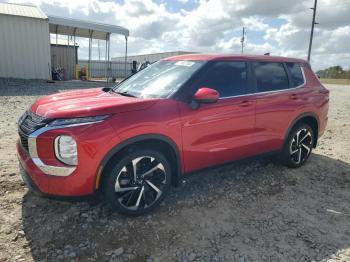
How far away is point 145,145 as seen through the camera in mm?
3451

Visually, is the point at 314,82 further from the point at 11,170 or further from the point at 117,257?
the point at 11,170

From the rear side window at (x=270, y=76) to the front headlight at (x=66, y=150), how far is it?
2654 millimetres

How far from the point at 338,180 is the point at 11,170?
4.89 m

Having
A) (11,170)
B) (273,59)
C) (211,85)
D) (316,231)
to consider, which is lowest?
(316,231)

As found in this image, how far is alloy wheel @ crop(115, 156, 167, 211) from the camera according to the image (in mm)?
3312

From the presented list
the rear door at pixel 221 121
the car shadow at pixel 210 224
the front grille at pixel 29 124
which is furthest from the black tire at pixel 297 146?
the front grille at pixel 29 124

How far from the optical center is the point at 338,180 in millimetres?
4930

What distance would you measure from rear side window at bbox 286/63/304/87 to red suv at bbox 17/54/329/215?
0.02 meters

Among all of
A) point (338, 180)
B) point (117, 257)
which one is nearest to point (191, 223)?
point (117, 257)

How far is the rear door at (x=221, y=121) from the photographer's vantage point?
3650 millimetres

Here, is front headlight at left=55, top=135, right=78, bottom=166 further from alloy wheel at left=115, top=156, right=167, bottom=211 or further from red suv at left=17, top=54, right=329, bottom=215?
alloy wheel at left=115, top=156, right=167, bottom=211

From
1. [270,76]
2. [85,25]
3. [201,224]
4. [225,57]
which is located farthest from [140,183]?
[85,25]

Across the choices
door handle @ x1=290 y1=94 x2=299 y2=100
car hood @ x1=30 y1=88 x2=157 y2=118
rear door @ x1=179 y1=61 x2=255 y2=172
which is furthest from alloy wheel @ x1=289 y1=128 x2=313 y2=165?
car hood @ x1=30 y1=88 x2=157 y2=118

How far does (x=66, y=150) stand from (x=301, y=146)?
3.82m
